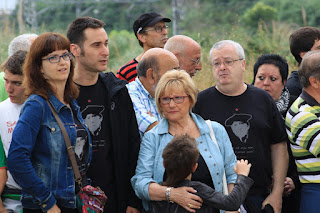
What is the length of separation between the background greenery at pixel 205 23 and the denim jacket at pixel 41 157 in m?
5.09

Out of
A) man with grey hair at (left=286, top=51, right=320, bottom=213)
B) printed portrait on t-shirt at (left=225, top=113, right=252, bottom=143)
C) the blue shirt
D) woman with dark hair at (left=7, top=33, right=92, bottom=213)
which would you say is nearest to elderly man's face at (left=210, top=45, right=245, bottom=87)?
printed portrait on t-shirt at (left=225, top=113, right=252, bottom=143)

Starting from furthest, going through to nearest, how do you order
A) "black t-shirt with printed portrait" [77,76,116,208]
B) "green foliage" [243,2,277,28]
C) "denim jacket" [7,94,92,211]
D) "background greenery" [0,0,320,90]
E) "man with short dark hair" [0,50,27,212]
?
"green foliage" [243,2,277,28] < "background greenery" [0,0,320,90] < "black t-shirt with printed portrait" [77,76,116,208] < "man with short dark hair" [0,50,27,212] < "denim jacket" [7,94,92,211]

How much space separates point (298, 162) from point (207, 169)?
1104 mm

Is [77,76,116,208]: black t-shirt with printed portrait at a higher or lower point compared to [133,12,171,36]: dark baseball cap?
lower

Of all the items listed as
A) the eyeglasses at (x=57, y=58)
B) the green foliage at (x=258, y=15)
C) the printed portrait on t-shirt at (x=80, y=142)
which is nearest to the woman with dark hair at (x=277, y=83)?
the printed portrait on t-shirt at (x=80, y=142)

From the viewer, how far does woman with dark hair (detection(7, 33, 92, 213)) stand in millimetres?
3689

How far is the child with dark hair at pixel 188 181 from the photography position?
13.0 ft

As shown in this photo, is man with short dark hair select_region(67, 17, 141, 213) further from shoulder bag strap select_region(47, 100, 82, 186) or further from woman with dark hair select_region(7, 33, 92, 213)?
shoulder bag strap select_region(47, 100, 82, 186)

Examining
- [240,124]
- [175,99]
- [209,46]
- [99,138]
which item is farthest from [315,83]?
[209,46]

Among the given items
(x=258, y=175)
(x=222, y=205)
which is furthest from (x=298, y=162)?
(x=222, y=205)

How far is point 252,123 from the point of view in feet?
16.1

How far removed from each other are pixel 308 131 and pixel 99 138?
6.19 feet

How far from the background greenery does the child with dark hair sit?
186 inches

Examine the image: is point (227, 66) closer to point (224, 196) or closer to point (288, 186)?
point (288, 186)
